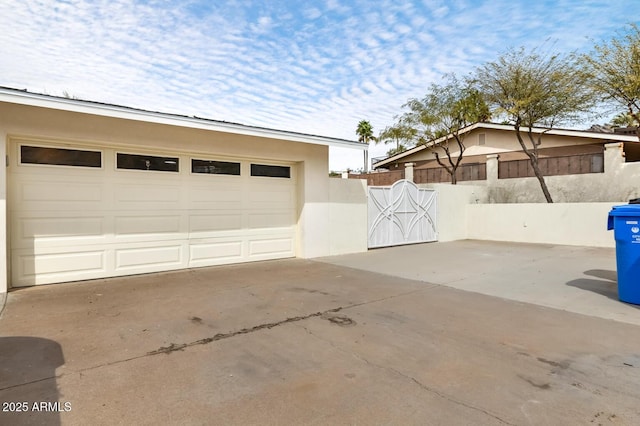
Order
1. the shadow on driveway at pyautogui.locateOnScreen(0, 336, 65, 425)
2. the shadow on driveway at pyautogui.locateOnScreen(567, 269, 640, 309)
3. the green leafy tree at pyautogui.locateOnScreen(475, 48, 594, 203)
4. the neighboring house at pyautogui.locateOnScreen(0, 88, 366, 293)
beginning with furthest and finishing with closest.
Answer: the green leafy tree at pyautogui.locateOnScreen(475, 48, 594, 203) < the neighboring house at pyautogui.locateOnScreen(0, 88, 366, 293) < the shadow on driveway at pyautogui.locateOnScreen(567, 269, 640, 309) < the shadow on driveway at pyautogui.locateOnScreen(0, 336, 65, 425)

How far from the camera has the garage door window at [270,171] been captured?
8.52 meters

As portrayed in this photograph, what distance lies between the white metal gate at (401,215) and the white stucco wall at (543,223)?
7.70ft

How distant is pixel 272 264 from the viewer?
8.19 metres

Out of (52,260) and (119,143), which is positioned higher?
(119,143)

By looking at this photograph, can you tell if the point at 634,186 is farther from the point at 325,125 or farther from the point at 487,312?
the point at 487,312

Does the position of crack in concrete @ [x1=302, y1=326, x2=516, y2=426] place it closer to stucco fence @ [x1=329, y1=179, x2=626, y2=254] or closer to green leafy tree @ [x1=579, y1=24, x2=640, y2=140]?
stucco fence @ [x1=329, y1=179, x2=626, y2=254]

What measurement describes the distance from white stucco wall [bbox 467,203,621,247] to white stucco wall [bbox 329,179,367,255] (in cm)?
601

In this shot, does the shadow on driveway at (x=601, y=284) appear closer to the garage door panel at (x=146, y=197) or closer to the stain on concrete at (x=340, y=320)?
the stain on concrete at (x=340, y=320)

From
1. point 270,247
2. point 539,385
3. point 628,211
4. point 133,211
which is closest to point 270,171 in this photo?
point 270,247

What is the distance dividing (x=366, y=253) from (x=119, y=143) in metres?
6.45

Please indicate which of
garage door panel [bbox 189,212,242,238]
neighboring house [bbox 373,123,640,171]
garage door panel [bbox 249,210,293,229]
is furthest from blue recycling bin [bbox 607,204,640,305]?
neighboring house [bbox 373,123,640,171]

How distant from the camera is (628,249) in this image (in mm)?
4762

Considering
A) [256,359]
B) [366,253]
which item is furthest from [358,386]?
[366,253]

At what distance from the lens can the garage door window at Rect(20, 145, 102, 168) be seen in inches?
235
